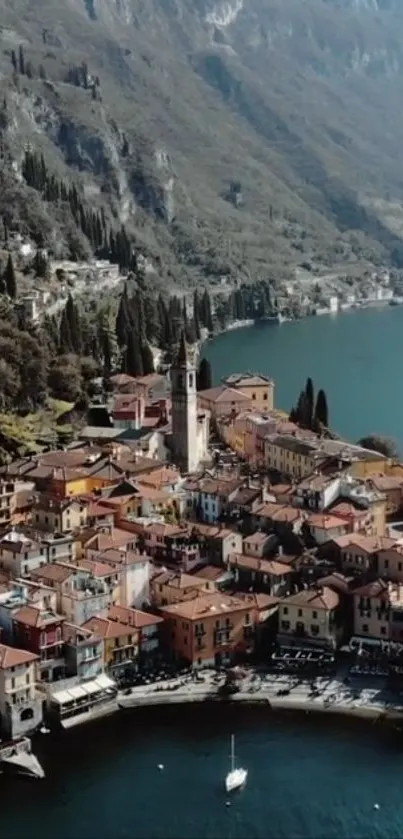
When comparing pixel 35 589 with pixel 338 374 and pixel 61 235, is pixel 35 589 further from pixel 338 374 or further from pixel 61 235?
pixel 61 235

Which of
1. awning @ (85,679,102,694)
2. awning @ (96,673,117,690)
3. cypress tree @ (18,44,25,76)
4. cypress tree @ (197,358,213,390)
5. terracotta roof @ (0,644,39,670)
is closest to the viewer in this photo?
terracotta roof @ (0,644,39,670)

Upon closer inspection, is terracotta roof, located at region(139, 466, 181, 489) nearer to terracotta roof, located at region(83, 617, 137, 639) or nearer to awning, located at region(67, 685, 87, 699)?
terracotta roof, located at region(83, 617, 137, 639)

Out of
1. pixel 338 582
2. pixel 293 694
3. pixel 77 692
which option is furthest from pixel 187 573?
pixel 77 692

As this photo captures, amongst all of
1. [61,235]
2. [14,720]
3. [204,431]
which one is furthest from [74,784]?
[61,235]

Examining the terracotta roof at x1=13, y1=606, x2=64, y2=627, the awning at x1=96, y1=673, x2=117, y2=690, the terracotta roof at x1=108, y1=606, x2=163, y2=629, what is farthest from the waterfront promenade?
the terracotta roof at x1=13, y1=606, x2=64, y2=627

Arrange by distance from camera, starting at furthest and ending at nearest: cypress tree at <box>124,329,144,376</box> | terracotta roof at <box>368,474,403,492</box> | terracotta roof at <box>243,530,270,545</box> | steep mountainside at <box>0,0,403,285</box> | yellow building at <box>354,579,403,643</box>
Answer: steep mountainside at <box>0,0,403,285</box> → cypress tree at <box>124,329,144,376</box> → terracotta roof at <box>368,474,403,492</box> → terracotta roof at <box>243,530,270,545</box> → yellow building at <box>354,579,403,643</box>

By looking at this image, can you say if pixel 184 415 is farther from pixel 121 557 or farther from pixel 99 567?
pixel 99 567

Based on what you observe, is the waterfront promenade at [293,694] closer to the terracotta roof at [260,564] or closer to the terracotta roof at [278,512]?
the terracotta roof at [260,564]
